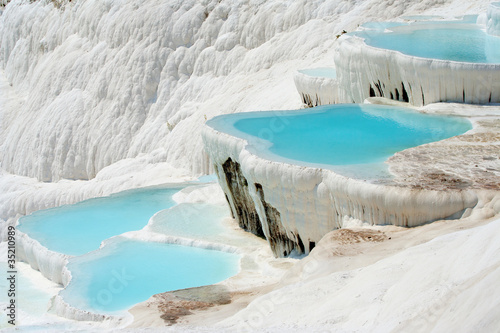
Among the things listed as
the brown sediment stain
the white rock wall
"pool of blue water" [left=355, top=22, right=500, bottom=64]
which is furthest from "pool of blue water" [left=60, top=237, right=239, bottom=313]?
"pool of blue water" [left=355, top=22, right=500, bottom=64]

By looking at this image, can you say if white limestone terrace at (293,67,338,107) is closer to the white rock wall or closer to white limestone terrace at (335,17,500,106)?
white limestone terrace at (335,17,500,106)

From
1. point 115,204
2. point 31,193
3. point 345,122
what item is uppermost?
point 345,122

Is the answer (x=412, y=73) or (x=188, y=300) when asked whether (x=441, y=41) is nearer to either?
(x=412, y=73)

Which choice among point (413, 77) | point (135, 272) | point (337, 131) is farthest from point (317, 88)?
point (135, 272)

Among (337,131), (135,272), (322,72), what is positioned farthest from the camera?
(322,72)

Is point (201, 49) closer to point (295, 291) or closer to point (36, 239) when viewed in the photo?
point (36, 239)

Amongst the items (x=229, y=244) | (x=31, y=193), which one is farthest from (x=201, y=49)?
(x=229, y=244)

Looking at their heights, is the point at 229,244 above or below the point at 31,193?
above
